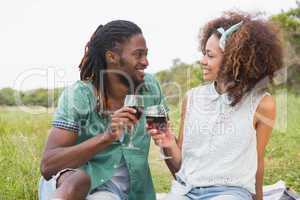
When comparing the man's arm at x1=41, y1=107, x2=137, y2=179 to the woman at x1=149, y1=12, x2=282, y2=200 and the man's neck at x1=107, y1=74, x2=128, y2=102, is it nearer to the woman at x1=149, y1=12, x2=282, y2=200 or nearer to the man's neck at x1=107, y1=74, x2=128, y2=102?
the woman at x1=149, y1=12, x2=282, y2=200

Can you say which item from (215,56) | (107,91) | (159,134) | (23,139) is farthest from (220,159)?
(23,139)

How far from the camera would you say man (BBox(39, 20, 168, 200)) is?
3.05 m

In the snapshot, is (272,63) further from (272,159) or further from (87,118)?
(272,159)

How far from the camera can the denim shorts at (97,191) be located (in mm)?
3048

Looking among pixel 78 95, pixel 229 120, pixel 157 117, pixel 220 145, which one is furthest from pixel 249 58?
pixel 78 95

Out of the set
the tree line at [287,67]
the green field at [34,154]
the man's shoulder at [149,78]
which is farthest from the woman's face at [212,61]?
the tree line at [287,67]

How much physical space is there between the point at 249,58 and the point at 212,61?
0.73 feet

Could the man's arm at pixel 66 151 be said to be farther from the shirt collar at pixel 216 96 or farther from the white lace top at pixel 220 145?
the shirt collar at pixel 216 96

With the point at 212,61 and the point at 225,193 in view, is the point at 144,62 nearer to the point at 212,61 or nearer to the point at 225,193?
the point at 212,61

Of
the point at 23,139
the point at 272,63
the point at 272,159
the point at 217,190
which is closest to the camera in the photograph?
the point at 217,190

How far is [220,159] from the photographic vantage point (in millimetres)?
3184

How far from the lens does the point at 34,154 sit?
5.14 m

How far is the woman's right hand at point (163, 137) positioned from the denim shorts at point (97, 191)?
38 centimetres

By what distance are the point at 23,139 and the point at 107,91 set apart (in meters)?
2.15
